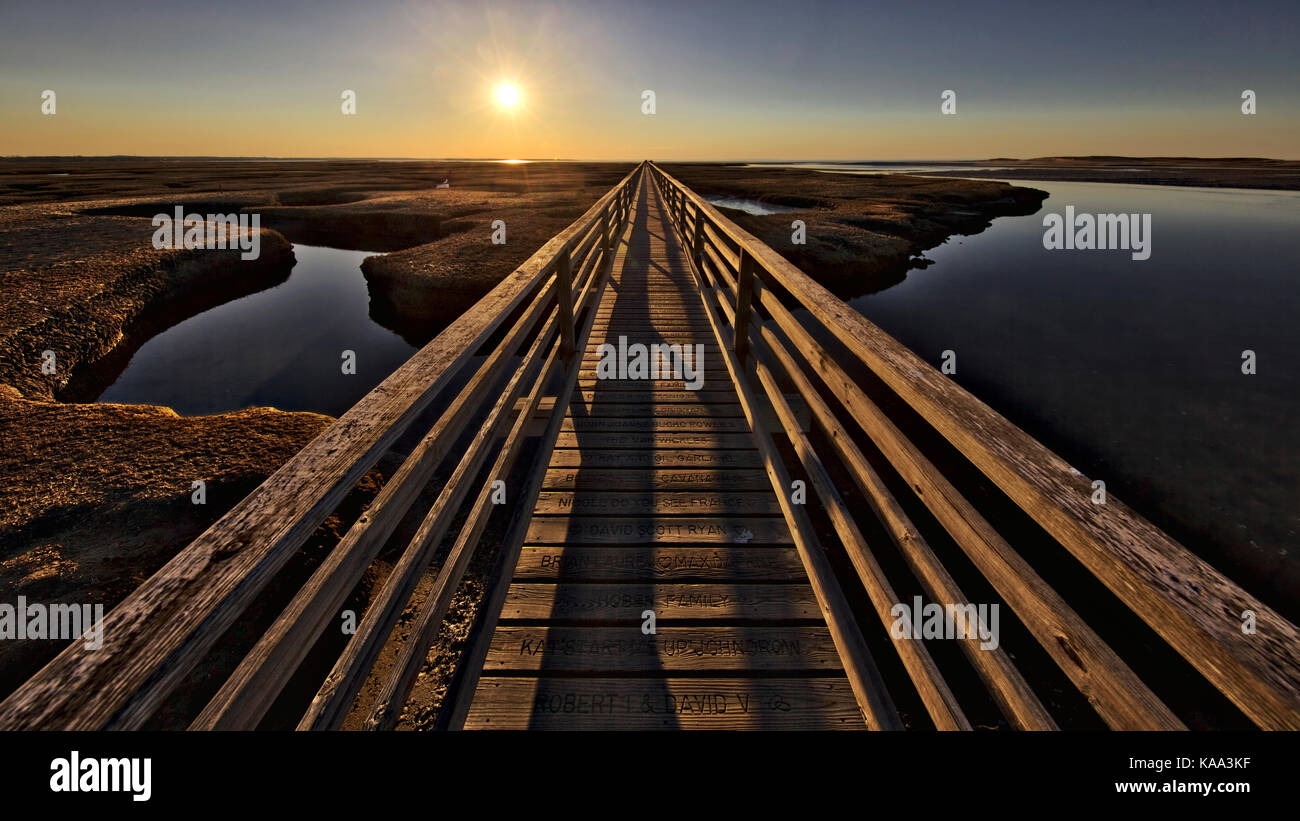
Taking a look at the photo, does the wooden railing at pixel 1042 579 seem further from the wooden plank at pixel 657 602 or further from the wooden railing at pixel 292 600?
the wooden railing at pixel 292 600

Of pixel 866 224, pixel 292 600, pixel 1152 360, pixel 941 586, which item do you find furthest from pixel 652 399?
pixel 866 224

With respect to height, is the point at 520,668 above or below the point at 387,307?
below

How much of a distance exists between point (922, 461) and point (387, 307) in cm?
1478

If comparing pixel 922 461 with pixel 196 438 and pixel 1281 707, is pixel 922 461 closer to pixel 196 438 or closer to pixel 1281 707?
pixel 1281 707

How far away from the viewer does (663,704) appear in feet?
7.03

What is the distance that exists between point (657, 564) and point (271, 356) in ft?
41.6

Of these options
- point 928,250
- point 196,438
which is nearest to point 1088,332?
point 928,250

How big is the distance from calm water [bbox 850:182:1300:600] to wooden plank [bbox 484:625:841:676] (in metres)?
6.46

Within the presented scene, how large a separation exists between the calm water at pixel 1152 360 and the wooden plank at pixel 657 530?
20.6ft

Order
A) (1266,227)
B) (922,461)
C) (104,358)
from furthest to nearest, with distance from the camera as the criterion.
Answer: (1266,227)
(104,358)
(922,461)

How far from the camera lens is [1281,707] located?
0.79 metres

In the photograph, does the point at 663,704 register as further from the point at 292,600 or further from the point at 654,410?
the point at 654,410

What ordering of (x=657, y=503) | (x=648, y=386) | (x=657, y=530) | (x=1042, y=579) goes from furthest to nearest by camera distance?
(x=648, y=386) → (x=657, y=503) → (x=657, y=530) → (x=1042, y=579)
